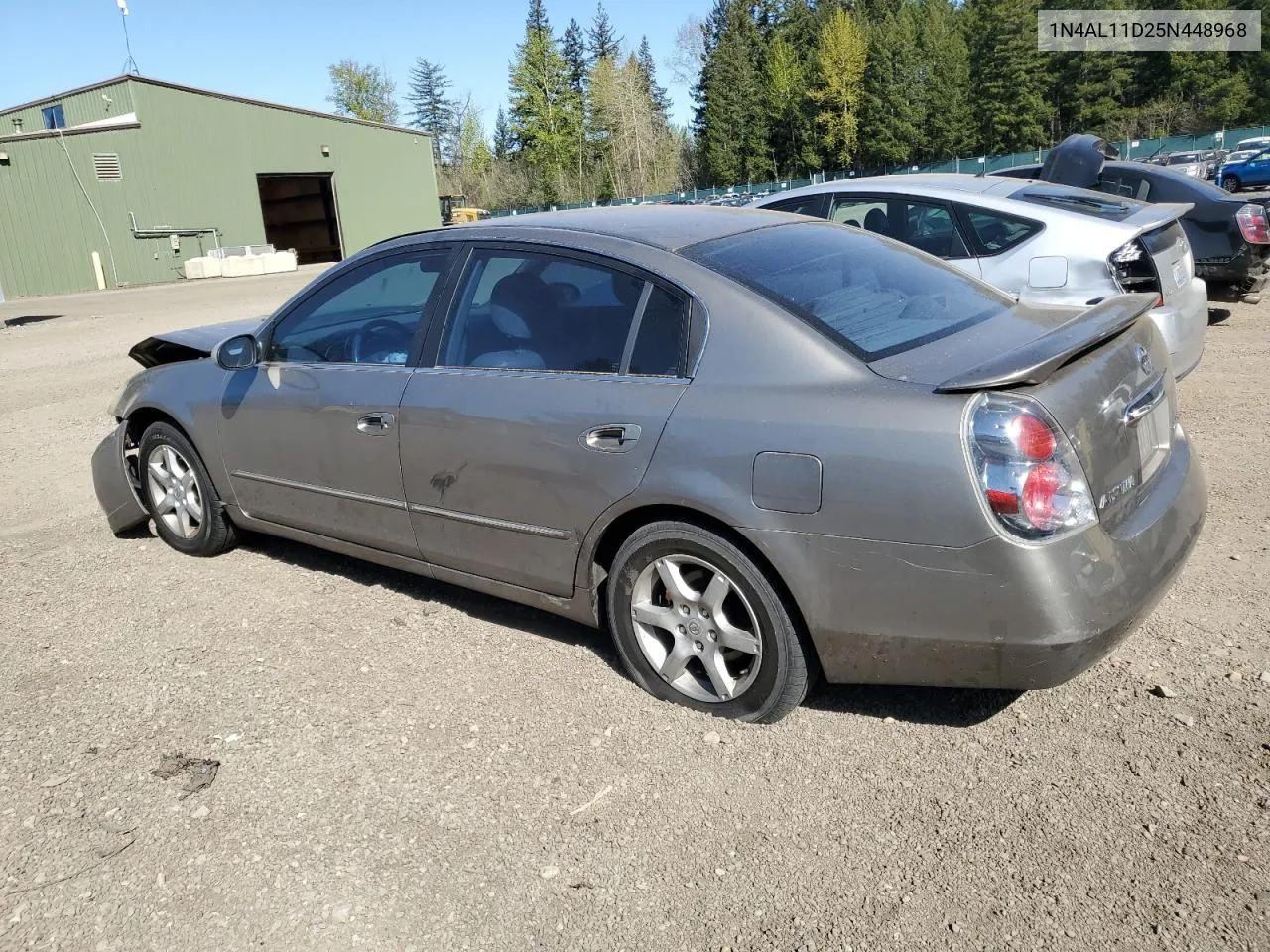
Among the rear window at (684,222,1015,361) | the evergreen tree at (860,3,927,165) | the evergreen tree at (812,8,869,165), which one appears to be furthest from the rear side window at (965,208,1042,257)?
the evergreen tree at (812,8,869,165)

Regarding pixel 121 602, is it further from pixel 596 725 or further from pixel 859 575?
pixel 859 575

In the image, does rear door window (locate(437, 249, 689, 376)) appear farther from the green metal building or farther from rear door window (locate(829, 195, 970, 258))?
the green metal building

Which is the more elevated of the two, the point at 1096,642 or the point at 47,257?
the point at 47,257

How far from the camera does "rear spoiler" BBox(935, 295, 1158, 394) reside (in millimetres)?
2635

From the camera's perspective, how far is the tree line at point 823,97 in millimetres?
68562

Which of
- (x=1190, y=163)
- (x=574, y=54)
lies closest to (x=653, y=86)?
(x=574, y=54)

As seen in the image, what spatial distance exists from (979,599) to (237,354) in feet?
11.0

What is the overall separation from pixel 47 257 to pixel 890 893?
3759 cm

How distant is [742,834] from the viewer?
2.69 meters

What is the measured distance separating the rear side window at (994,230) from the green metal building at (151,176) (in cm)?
3345

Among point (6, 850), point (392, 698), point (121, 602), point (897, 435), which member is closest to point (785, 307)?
point (897, 435)

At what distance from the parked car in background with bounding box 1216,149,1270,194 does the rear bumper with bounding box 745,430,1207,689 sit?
36516 mm

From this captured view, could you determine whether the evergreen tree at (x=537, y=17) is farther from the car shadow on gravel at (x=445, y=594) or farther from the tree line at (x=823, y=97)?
the car shadow on gravel at (x=445, y=594)

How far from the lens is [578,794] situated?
9.61 feet
